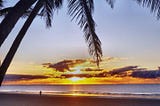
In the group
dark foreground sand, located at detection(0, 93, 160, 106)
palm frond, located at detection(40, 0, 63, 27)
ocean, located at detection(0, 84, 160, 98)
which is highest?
palm frond, located at detection(40, 0, 63, 27)

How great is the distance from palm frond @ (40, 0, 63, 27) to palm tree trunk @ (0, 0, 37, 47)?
74cm

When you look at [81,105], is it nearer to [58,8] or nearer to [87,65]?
[87,65]

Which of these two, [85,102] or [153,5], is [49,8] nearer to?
[153,5]

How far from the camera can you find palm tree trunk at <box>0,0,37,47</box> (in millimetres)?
4141

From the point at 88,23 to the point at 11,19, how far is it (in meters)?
1.49

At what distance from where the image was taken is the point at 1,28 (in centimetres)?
414

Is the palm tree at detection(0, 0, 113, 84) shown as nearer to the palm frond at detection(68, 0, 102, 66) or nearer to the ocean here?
the palm frond at detection(68, 0, 102, 66)

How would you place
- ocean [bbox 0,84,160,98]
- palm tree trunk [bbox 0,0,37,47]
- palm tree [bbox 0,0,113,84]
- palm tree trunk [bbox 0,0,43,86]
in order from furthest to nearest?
1. ocean [bbox 0,84,160,98]
2. palm tree [bbox 0,0,113,84]
3. palm tree trunk [bbox 0,0,43,86]
4. palm tree trunk [bbox 0,0,37,47]

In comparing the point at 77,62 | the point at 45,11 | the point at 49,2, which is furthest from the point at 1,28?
the point at 77,62

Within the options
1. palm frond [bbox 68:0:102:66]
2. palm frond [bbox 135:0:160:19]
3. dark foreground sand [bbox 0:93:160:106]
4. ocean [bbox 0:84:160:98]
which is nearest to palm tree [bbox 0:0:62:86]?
palm frond [bbox 68:0:102:66]

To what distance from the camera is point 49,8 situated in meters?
5.44

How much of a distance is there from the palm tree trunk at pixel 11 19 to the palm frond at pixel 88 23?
38.3 inches

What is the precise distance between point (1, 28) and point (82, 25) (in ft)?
5.25

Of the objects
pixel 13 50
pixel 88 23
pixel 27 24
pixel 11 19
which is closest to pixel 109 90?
pixel 88 23
